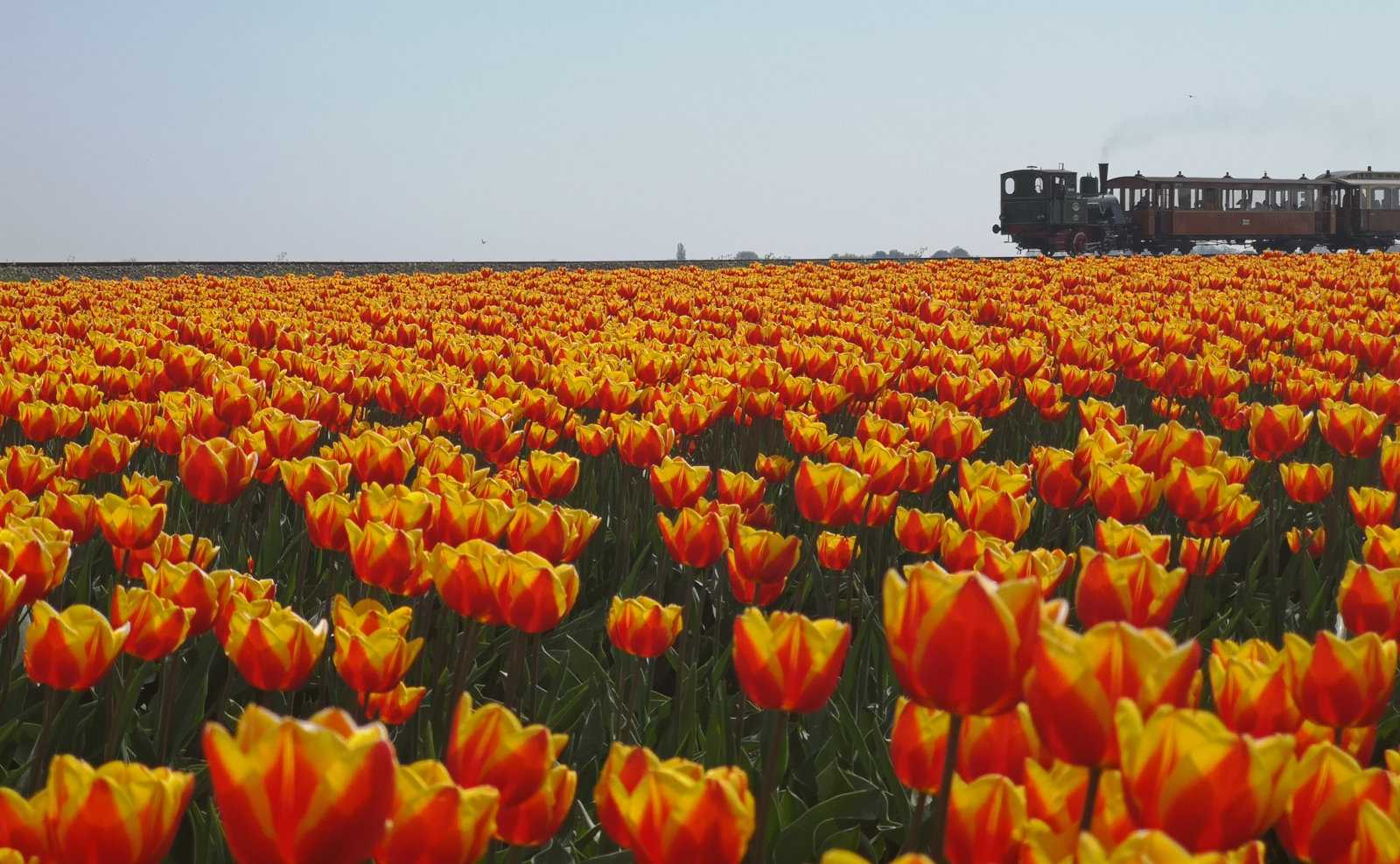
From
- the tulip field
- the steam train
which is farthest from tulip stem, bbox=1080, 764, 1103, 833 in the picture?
the steam train

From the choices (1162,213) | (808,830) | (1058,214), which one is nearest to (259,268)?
(1058,214)

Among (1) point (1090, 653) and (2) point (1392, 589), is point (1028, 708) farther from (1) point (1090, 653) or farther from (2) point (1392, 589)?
(2) point (1392, 589)

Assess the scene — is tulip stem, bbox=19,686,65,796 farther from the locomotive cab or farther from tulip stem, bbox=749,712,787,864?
the locomotive cab

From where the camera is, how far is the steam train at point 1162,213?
135ft

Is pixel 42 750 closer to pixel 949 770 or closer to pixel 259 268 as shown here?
pixel 949 770

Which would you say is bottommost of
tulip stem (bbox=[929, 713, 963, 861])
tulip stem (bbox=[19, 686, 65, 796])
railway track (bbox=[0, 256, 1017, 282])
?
tulip stem (bbox=[19, 686, 65, 796])

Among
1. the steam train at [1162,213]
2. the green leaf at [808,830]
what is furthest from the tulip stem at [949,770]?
the steam train at [1162,213]

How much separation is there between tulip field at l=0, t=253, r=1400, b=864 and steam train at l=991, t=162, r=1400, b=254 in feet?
118

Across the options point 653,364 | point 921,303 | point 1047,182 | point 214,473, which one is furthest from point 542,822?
point 1047,182

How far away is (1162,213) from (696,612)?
41566 mm

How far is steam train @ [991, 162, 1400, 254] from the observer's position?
135ft

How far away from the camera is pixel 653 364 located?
5465 millimetres

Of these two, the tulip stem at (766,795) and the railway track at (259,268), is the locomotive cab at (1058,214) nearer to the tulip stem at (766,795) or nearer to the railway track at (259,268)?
the railway track at (259,268)

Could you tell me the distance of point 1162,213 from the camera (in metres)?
41.1
